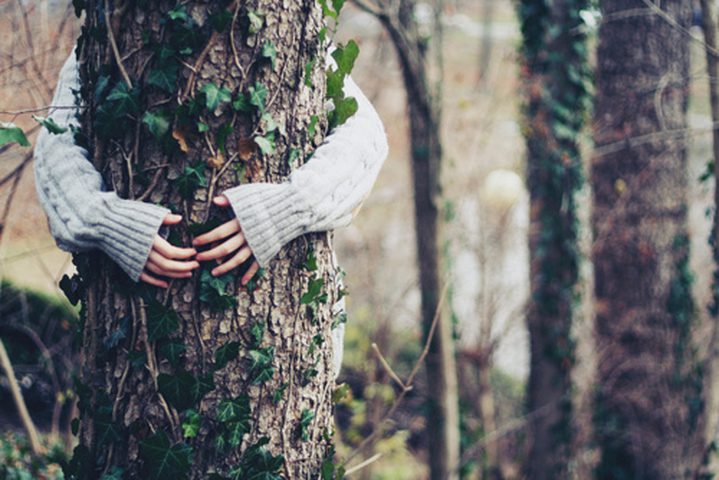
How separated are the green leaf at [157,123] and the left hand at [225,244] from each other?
0.65 ft

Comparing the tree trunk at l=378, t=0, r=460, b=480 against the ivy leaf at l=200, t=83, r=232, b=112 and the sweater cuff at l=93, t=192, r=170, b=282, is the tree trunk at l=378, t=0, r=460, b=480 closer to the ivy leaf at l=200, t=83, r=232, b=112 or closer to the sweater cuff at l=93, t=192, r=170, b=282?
the ivy leaf at l=200, t=83, r=232, b=112

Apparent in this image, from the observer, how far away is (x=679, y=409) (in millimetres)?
5676

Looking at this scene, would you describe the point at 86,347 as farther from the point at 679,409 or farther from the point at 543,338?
the point at 679,409

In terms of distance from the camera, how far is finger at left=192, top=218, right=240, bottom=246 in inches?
61.7

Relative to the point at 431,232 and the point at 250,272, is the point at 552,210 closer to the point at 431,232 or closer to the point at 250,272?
the point at 431,232

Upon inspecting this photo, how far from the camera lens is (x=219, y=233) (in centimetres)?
157

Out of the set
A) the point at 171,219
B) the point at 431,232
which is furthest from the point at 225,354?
the point at 431,232

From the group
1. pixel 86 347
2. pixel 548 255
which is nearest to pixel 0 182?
pixel 86 347

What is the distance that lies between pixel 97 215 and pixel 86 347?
1.25 feet

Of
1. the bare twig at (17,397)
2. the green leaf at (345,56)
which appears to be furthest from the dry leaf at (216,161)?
the bare twig at (17,397)

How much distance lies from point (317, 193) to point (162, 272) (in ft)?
1.34

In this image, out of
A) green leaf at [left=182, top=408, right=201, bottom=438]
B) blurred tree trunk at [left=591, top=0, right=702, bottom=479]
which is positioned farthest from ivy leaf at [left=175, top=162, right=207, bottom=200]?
blurred tree trunk at [left=591, top=0, right=702, bottom=479]

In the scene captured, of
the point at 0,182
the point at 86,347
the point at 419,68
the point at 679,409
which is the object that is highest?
the point at 419,68

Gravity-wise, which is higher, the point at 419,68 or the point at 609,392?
the point at 419,68
